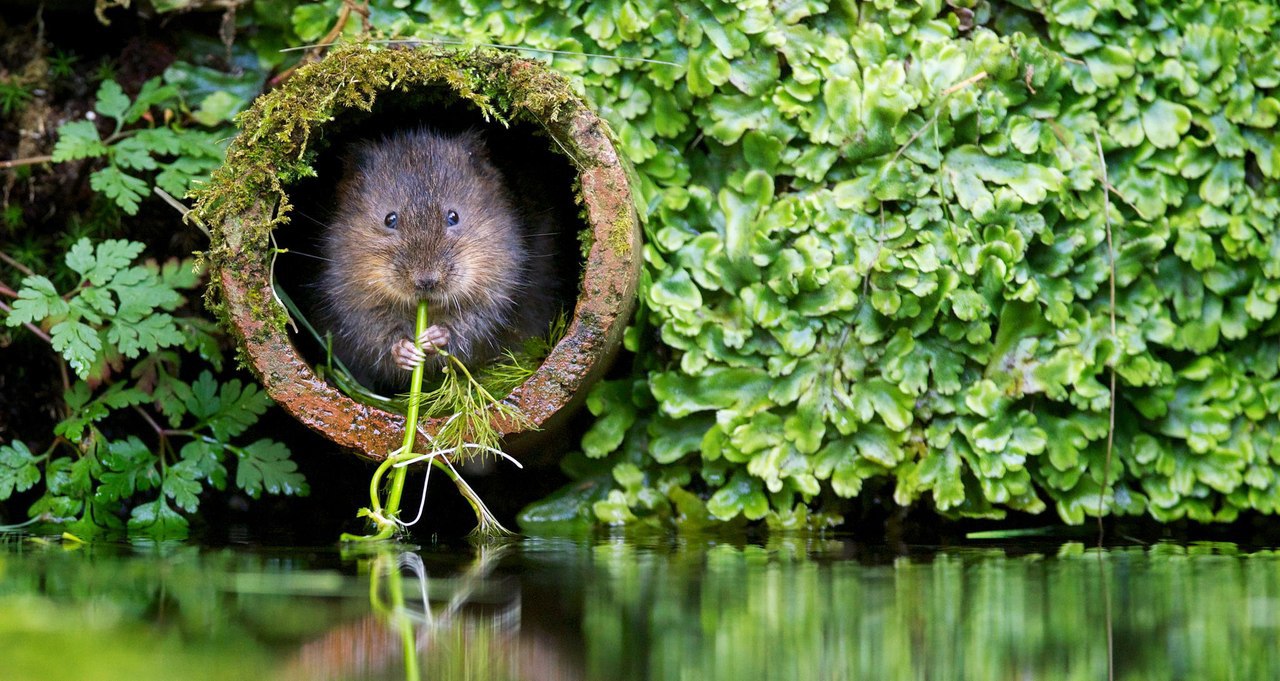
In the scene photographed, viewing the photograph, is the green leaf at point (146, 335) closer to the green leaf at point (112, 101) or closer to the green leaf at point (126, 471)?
the green leaf at point (126, 471)

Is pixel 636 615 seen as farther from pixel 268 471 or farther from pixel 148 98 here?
pixel 148 98

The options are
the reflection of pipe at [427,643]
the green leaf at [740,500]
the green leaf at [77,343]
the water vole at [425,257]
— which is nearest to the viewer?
the reflection of pipe at [427,643]

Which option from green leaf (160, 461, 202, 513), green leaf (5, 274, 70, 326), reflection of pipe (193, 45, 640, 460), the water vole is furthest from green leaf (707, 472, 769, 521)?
green leaf (5, 274, 70, 326)

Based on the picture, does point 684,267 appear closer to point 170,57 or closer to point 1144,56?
point 1144,56

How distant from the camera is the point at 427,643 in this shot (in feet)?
6.95

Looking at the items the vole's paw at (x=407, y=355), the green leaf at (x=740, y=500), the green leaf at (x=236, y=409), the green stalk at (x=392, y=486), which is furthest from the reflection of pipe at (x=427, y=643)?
the green leaf at (x=236, y=409)

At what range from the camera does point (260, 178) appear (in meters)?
3.66

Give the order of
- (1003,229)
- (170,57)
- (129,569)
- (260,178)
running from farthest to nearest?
1. (170,57)
2. (1003,229)
3. (260,178)
4. (129,569)

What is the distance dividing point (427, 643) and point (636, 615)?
450mm

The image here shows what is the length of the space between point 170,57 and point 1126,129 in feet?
12.4

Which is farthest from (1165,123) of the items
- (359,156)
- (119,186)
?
(119,186)

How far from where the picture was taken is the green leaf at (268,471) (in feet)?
13.6

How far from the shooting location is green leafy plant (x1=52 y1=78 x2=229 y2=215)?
4.25 m

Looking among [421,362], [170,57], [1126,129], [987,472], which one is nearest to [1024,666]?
[987,472]
